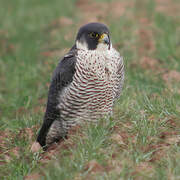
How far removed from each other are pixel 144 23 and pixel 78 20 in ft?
4.84

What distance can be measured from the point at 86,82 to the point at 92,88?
0.31 feet

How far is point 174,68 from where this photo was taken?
6.81 metres

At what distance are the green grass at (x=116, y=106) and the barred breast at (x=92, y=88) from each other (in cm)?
22

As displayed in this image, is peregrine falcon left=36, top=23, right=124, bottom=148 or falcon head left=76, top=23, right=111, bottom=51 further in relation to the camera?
falcon head left=76, top=23, right=111, bottom=51

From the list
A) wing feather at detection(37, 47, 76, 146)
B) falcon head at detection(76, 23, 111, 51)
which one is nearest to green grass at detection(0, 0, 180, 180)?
wing feather at detection(37, 47, 76, 146)

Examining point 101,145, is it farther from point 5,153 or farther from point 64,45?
point 64,45

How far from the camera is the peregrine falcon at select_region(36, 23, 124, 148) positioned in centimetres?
480

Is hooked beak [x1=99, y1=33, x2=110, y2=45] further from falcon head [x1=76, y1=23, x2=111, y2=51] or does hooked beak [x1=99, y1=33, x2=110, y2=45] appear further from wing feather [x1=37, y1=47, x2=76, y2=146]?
wing feather [x1=37, y1=47, x2=76, y2=146]

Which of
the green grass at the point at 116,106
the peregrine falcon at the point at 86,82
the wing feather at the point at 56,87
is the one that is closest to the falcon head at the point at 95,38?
the peregrine falcon at the point at 86,82

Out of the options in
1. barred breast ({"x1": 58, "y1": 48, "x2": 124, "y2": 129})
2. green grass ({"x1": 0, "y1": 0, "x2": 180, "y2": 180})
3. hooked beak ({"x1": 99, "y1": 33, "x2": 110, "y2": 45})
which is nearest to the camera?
green grass ({"x1": 0, "y1": 0, "x2": 180, "y2": 180})

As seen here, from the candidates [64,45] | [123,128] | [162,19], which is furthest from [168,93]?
[162,19]

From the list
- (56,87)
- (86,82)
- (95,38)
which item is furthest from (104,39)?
(56,87)

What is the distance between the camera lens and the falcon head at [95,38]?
16.2ft

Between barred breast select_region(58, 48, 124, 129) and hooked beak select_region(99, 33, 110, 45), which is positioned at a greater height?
hooked beak select_region(99, 33, 110, 45)
